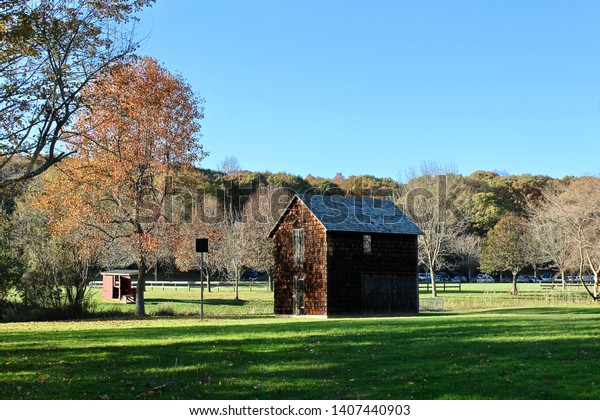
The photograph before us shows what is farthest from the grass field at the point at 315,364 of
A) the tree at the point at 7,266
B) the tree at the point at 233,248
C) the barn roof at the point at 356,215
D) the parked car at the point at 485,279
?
the parked car at the point at 485,279

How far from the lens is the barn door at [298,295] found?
3872 centimetres

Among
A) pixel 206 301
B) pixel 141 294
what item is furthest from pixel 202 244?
pixel 206 301

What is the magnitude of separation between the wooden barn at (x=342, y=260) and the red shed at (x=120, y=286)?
15.4m

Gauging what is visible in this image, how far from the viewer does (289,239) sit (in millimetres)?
39906

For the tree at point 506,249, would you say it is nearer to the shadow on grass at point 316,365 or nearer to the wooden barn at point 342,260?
the wooden barn at point 342,260

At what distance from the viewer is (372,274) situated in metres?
39.0

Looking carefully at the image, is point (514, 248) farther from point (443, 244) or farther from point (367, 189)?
point (367, 189)

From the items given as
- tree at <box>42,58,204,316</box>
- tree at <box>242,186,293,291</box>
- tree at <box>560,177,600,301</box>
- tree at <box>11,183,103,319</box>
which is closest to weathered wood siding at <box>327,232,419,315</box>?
tree at <box>42,58,204,316</box>

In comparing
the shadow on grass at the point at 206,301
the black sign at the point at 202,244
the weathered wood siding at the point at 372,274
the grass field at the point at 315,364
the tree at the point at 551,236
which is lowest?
the shadow on grass at the point at 206,301

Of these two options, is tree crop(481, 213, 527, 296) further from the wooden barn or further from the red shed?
the red shed

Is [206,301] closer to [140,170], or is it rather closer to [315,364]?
[140,170]

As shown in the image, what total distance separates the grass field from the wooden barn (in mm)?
17369

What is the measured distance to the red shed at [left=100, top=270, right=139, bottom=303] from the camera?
5141 cm
